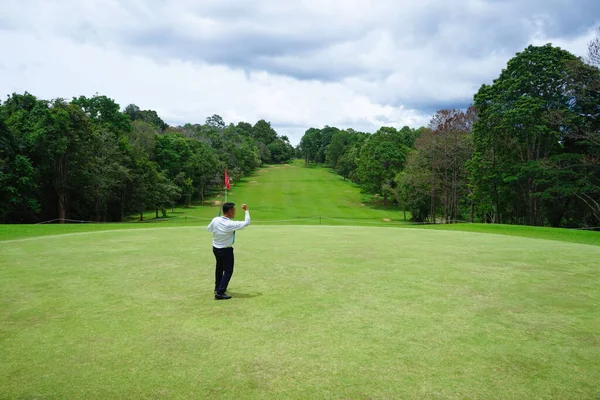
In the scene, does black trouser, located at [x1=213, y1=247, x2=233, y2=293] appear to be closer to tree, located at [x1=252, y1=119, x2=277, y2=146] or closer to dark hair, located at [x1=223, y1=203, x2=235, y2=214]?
dark hair, located at [x1=223, y1=203, x2=235, y2=214]

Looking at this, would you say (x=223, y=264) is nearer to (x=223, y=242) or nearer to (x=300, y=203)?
(x=223, y=242)

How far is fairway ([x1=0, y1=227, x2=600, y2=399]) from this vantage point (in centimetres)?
450

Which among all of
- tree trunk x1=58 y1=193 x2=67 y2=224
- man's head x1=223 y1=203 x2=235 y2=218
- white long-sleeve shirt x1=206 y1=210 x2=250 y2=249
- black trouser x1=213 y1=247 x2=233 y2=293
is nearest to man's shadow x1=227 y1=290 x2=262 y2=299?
black trouser x1=213 y1=247 x2=233 y2=293

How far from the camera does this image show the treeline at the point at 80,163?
33.5m

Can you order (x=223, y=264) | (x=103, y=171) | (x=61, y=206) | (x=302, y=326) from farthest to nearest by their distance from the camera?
1. (x=103, y=171)
2. (x=61, y=206)
3. (x=223, y=264)
4. (x=302, y=326)

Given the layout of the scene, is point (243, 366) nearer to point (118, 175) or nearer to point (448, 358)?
point (448, 358)

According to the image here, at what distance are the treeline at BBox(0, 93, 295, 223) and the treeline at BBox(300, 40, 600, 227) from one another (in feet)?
117

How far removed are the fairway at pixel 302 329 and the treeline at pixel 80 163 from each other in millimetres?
27109

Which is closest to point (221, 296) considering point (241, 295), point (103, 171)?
point (241, 295)

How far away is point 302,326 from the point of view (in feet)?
20.7

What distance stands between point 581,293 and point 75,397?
9.57 meters

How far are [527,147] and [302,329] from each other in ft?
118

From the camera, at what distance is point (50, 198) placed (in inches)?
1622

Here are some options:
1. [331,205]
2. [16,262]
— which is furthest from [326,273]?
[331,205]
